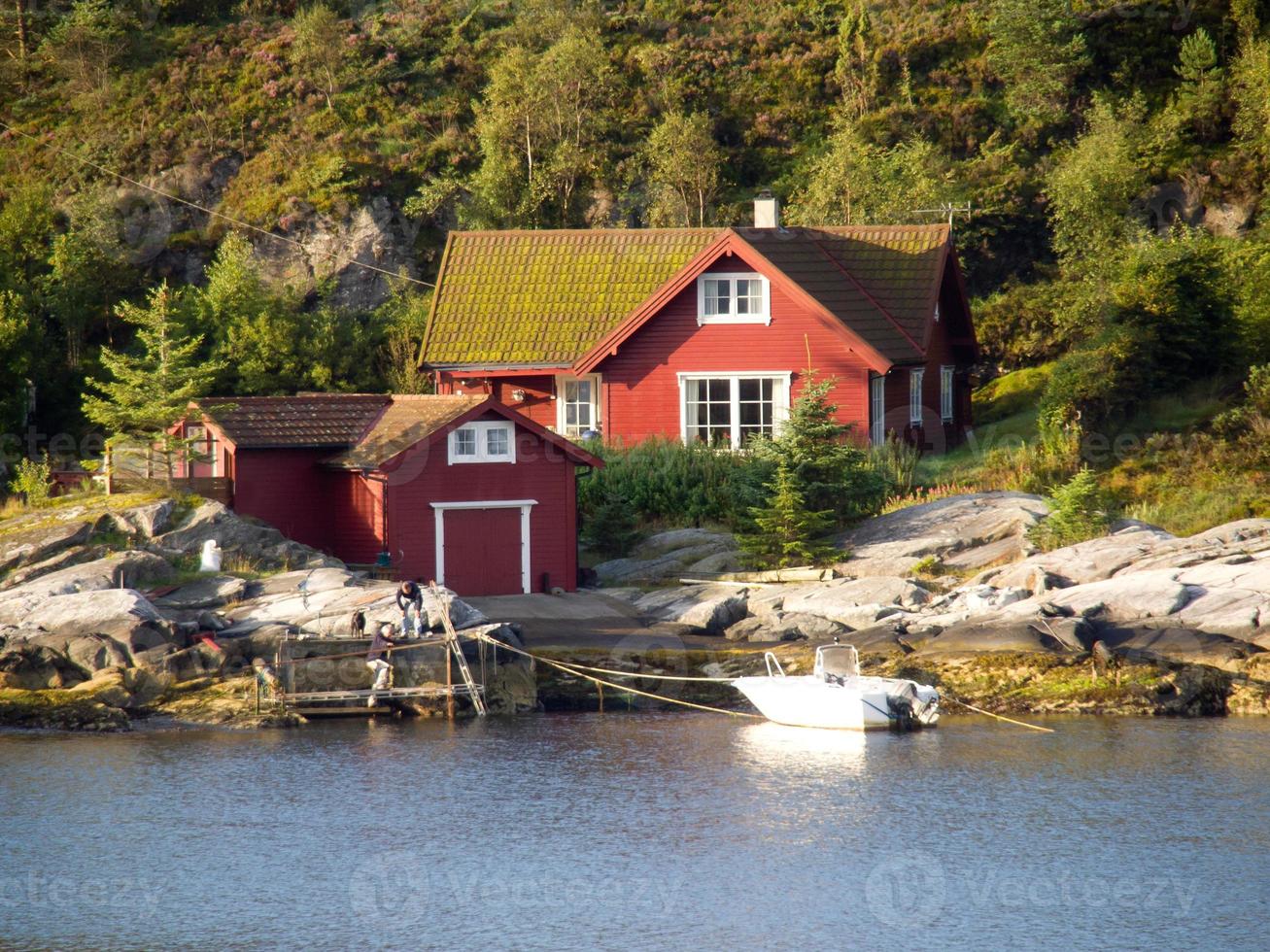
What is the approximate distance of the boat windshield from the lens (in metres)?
28.4

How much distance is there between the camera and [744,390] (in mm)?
41906

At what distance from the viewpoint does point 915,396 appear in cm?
4444

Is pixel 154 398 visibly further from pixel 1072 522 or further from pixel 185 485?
pixel 1072 522

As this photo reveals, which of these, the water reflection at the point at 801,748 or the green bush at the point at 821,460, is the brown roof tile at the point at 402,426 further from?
the water reflection at the point at 801,748

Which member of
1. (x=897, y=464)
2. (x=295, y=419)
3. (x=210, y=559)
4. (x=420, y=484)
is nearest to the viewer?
(x=210, y=559)

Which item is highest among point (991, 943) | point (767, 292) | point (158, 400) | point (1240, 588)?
point (767, 292)

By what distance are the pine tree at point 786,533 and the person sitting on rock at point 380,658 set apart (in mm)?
9443

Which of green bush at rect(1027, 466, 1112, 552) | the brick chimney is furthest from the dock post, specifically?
the brick chimney

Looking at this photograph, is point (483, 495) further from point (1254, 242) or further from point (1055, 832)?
point (1254, 242)

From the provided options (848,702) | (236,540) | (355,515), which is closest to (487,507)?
(355,515)

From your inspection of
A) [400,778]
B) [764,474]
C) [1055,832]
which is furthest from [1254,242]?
[400,778]

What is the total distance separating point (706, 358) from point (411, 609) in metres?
14.8

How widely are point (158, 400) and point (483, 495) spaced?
319 inches

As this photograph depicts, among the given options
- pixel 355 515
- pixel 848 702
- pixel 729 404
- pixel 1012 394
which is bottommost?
pixel 848 702
